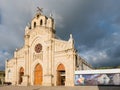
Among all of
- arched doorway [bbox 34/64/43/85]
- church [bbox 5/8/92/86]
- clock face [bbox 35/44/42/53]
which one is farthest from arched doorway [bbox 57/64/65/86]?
clock face [bbox 35/44/42/53]

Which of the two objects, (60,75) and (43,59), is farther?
(43,59)

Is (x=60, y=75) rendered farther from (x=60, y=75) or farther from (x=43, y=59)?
(x=43, y=59)

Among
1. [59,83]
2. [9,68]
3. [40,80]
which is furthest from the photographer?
[9,68]

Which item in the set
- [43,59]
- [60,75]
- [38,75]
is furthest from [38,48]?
[60,75]

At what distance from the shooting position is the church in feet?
131

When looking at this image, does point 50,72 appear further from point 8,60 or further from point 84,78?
point 8,60

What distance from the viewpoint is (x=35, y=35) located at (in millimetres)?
46500

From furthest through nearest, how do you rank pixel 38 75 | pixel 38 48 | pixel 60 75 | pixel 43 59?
pixel 38 48 → pixel 38 75 → pixel 43 59 → pixel 60 75

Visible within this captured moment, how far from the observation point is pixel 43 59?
43844 mm

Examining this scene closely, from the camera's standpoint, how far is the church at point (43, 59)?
1570 inches

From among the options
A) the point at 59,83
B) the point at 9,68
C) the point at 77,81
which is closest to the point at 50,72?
the point at 59,83

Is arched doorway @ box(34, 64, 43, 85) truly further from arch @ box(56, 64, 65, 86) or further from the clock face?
arch @ box(56, 64, 65, 86)

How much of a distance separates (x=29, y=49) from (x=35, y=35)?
3.40m

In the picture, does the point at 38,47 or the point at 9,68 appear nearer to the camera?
the point at 38,47
